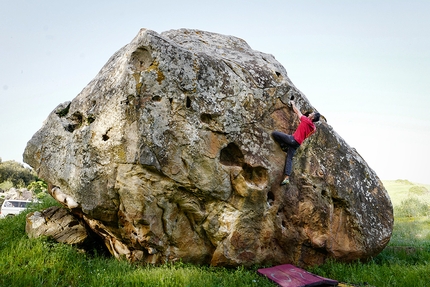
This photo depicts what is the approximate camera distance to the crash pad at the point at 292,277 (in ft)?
26.0

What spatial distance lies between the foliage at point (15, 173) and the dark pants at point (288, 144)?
1307 inches

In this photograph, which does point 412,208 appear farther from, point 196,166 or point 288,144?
point 196,166

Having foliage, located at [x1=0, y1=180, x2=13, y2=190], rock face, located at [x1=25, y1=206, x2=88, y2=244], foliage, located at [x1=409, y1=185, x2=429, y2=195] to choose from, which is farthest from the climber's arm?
foliage, located at [x1=0, y1=180, x2=13, y2=190]

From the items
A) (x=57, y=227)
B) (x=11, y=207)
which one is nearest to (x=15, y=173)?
(x=11, y=207)

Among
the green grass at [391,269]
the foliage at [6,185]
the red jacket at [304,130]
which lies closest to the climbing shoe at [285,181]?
the red jacket at [304,130]

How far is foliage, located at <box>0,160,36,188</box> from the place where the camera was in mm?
36625

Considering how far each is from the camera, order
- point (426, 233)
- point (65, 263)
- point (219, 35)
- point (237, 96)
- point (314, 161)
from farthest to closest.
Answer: point (426, 233), point (219, 35), point (314, 161), point (237, 96), point (65, 263)

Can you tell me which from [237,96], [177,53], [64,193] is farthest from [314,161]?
[64,193]

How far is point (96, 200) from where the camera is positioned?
8375 millimetres

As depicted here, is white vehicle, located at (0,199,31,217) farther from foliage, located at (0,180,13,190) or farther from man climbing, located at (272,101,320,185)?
foliage, located at (0,180,13,190)

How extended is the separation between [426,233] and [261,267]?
10.8 m

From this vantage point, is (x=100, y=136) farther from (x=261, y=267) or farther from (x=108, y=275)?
(x=261, y=267)

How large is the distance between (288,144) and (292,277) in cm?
321

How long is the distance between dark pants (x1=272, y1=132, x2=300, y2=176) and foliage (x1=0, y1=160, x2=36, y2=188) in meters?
33.2
